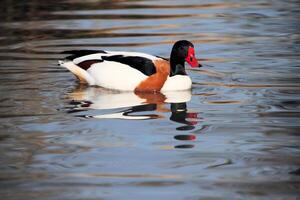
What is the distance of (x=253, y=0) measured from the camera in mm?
21641

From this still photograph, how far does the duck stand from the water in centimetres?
15

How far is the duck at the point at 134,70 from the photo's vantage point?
42.0ft

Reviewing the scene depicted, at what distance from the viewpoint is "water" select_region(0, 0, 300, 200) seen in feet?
27.5

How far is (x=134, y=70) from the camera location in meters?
12.8

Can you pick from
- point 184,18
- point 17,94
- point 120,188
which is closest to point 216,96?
point 17,94

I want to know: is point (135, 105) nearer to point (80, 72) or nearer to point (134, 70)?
point (134, 70)

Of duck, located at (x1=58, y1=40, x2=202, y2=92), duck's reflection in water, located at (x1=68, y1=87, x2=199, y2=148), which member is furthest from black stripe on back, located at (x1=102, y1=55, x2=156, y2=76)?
duck's reflection in water, located at (x1=68, y1=87, x2=199, y2=148)

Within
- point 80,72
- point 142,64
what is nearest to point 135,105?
point 142,64

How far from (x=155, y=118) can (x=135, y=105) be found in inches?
34.5

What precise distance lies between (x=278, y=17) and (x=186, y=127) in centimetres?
901

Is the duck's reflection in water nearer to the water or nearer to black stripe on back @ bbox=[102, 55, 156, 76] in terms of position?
the water

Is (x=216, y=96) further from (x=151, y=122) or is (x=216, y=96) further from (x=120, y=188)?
(x=120, y=188)

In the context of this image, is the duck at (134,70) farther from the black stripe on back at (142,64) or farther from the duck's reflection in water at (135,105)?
the duck's reflection in water at (135,105)

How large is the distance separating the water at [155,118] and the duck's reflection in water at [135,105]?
15mm
